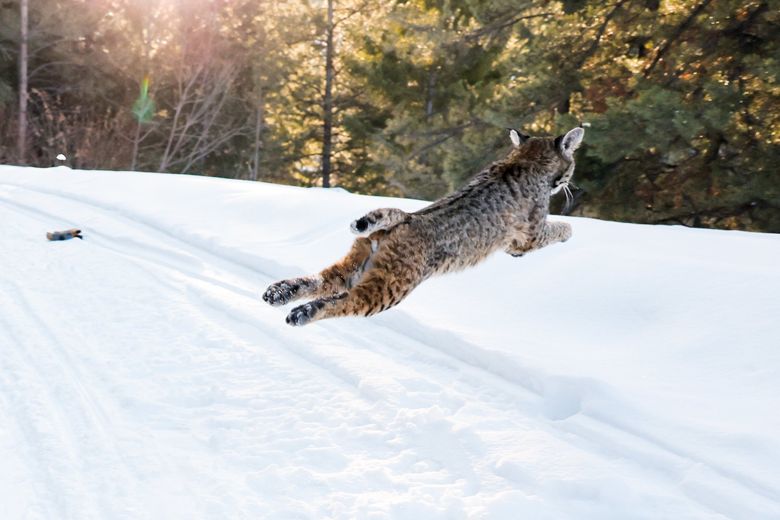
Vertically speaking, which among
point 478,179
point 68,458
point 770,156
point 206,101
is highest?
point 206,101

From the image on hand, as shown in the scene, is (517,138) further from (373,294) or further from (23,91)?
(23,91)

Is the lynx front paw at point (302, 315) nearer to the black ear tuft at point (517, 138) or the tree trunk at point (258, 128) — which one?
the black ear tuft at point (517, 138)

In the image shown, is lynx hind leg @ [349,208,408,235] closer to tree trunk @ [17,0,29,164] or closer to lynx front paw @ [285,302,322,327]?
lynx front paw @ [285,302,322,327]

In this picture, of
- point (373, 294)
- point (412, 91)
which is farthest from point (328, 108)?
point (373, 294)

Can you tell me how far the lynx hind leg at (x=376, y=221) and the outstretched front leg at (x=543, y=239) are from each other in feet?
3.39

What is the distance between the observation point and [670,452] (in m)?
3.68

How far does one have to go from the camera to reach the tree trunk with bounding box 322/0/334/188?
98.8 feet

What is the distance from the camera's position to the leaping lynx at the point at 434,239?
4.17 metres

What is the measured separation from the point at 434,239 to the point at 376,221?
53cm

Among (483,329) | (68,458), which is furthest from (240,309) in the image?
(68,458)

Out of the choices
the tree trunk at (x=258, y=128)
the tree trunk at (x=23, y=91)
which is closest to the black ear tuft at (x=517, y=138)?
the tree trunk at (x=23, y=91)

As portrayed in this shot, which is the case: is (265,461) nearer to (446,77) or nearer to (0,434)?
(0,434)

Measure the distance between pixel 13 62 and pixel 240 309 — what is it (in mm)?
26692

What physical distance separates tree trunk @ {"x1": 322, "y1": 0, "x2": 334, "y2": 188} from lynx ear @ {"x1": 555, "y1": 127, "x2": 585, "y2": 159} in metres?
25.4
